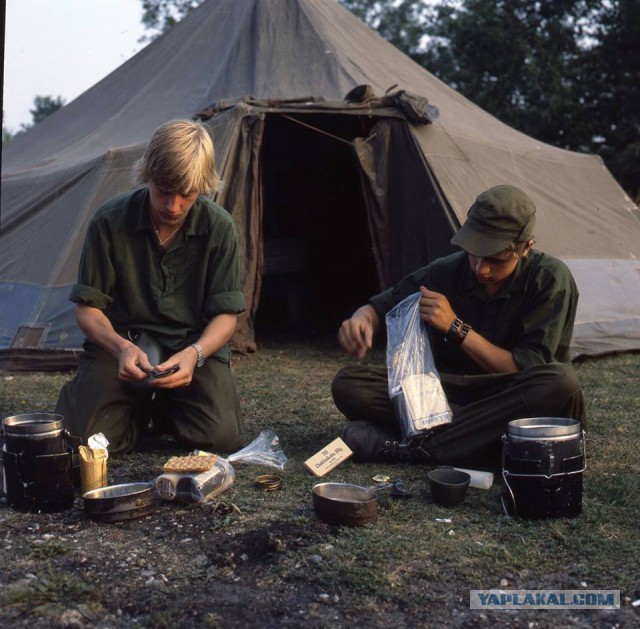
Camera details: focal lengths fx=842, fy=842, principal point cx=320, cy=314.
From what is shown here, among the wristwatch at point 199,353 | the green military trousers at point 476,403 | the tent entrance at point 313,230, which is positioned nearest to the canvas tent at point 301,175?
the tent entrance at point 313,230

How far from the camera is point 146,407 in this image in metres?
3.69

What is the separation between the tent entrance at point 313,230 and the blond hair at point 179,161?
493 cm

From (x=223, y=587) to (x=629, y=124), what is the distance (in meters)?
19.4

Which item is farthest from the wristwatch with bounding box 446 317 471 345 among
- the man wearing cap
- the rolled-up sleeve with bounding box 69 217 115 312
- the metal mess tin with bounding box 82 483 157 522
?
the rolled-up sleeve with bounding box 69 217 115 312

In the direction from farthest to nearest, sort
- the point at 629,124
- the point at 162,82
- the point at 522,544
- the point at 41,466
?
the point at 629,124 → the point at 162,82 → the point at 41,466 → the point at 522,544

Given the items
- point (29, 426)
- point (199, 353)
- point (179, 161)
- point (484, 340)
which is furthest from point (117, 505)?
point (484, 340)

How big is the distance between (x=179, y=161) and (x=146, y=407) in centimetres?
111

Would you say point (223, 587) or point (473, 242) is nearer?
point (223, 587)

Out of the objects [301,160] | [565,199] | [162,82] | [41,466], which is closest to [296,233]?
[301,160]

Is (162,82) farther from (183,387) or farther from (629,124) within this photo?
(629,124)

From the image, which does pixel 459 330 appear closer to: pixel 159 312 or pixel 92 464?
pixel 159 312

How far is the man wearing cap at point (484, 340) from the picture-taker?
3.21 meters

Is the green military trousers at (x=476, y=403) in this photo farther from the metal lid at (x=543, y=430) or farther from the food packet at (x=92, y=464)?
the food packet at (x=92, y=464)

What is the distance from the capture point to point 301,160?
880 cm
